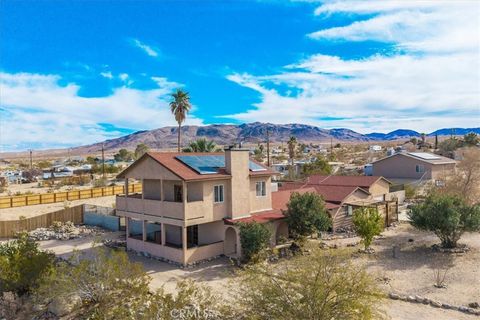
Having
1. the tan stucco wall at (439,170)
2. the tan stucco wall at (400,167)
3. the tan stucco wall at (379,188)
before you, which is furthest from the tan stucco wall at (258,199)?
the tan stucco wall at (400,167)

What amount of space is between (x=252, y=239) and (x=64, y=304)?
34.3 feet

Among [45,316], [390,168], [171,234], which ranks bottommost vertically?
[45,316]

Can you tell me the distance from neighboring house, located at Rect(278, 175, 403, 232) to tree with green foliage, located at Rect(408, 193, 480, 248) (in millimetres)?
5800

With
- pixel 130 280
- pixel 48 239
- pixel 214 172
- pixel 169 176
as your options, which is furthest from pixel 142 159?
pixel 48 239

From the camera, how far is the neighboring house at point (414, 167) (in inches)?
2047

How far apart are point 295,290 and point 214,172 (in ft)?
45.8

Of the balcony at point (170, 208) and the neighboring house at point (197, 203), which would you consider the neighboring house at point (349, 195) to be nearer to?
the neighboring house at point (197, 203)

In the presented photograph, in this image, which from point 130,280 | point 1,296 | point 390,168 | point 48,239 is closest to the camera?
point 130,280

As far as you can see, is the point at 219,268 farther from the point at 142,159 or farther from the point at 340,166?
the point at 340,166

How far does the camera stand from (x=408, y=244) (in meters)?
28.2

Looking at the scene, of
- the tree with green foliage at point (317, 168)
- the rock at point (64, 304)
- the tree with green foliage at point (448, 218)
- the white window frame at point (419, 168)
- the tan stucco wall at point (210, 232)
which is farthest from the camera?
the tree with green foliage at point (317, 168)

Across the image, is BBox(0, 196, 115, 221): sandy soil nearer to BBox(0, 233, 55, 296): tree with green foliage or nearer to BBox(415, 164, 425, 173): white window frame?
BBox(0, 233, 55, 296): tree with green foliage

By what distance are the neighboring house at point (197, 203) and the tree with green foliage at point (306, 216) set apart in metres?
1.20

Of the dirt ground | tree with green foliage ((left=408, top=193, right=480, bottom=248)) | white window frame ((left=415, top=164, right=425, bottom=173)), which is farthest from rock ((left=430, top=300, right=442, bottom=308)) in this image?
white window frame ((left=415, top=164, right=425, bottom=173))
